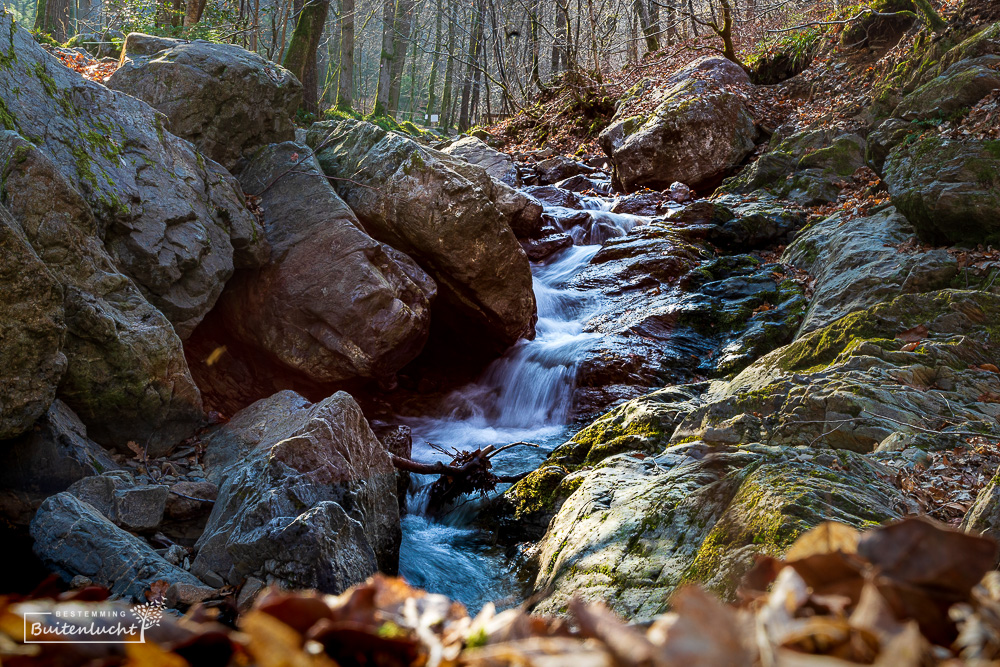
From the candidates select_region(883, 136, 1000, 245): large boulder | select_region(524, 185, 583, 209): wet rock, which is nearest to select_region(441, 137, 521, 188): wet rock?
select_region(524, 185, 583, 209): wet rock

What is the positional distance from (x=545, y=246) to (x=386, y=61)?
18949 mm

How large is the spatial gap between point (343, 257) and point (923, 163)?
308 inches

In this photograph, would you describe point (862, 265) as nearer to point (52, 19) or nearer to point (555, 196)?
point (555, 196)

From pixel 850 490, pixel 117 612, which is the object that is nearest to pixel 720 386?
pixel 850 490

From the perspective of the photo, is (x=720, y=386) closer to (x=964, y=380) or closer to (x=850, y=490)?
(x=964, y=380)

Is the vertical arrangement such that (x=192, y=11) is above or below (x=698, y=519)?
above

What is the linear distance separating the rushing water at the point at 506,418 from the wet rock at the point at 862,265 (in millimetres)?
3699

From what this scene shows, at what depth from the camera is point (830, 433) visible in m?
4.88

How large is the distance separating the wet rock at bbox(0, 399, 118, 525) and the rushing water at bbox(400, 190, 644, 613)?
8.91 feet

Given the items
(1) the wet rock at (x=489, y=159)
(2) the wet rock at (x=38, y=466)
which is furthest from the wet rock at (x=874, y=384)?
(1) the wet rock at (x=489, y=159)

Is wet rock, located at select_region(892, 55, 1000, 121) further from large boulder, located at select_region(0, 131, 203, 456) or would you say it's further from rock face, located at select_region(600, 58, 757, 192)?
large boulder, located at select_region(0, 131, 203, 456)

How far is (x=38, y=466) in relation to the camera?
463 cm

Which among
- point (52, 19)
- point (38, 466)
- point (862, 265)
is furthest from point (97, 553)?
point (52, 19)

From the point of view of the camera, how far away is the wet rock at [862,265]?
25.1ft
